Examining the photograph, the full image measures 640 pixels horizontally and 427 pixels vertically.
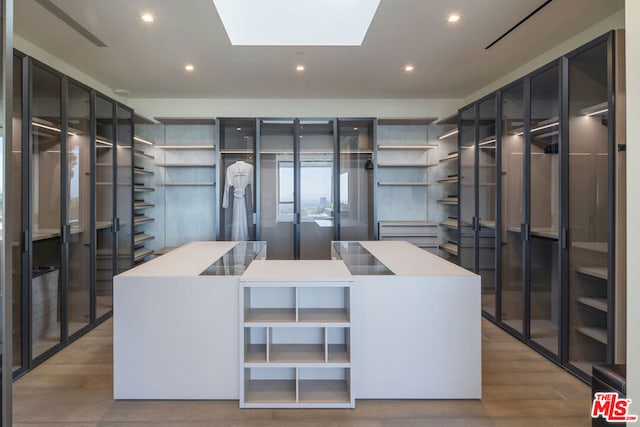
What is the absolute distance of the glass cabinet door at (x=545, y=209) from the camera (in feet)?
9.34

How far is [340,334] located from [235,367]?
0.72 m

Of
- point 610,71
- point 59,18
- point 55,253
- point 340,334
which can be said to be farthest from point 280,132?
point 610,71

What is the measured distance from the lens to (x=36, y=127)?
112 inches

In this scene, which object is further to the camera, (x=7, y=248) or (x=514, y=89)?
(x=514, y=89)

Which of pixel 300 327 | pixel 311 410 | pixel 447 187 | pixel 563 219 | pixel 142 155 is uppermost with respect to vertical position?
pixel 142 155

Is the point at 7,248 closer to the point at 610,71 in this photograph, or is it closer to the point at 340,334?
the point at 340,334

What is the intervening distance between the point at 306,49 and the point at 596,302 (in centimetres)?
330

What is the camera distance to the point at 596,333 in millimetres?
2494

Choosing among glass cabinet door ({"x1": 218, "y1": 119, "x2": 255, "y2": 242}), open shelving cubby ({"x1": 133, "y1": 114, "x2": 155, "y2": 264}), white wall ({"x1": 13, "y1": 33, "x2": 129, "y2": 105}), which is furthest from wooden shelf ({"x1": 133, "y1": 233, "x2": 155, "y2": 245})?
white wall ({"x1": 13, "y1": 33, "x2": 129, "y2": 105})

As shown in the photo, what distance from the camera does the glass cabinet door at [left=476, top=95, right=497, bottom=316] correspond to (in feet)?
12.2

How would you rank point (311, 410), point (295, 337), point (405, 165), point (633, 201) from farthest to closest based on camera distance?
point (405, 165), point (295, 337), point (311, 410), point (633, 201)

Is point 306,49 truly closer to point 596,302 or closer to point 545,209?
point 545,209

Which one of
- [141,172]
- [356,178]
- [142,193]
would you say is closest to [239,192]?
[141,172]

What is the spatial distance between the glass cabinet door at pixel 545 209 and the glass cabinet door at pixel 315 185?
8.94 feet
